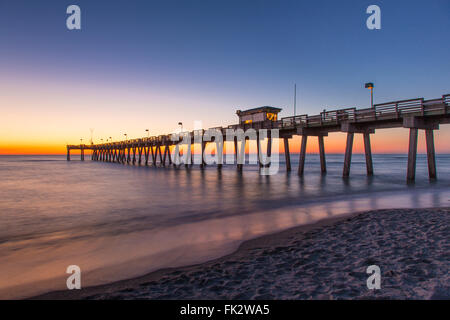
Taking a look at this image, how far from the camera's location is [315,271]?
3.98m

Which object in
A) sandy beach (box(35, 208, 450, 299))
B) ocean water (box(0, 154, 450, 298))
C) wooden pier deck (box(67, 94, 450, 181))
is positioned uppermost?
wooden pier deck (box(67, 94, 450, 181))

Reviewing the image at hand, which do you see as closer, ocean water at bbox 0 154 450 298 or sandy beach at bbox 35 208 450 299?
sandy beach at bbox 35 208 450 299

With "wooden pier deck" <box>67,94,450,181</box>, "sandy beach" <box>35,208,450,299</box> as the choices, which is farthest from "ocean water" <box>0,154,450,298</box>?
"wooden pier deck" <box>67,94,450,181</box>

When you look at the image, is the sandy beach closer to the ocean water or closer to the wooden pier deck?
the ocean water

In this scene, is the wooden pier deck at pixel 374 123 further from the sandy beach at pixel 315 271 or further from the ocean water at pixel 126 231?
the sandy beach at pixel 315 271

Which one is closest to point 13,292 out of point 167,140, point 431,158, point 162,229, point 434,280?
point 162,229

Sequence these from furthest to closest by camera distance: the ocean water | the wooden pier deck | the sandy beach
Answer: the wooden pier deck < the ocean water < the sandy beach

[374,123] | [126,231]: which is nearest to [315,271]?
[126,231]

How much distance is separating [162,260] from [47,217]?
25.4ft

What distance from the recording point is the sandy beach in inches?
131

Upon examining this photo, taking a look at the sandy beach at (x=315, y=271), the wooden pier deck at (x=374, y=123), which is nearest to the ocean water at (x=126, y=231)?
the sandy beach at (x=315, y=271)

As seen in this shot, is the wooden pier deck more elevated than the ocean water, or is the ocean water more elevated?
the wooden pier deck

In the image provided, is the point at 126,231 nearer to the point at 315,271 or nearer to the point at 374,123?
the point at 315,271

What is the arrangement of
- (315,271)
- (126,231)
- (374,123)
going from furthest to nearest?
1. (374,123)
2. (126,231)
3. (315,271)
